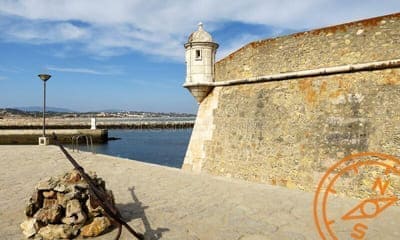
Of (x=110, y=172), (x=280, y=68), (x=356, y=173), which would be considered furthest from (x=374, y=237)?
Result: (x=110, y=172)

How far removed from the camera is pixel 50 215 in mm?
4324

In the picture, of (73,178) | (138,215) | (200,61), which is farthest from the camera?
(200,61)

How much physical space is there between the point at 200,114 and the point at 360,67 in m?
5.63

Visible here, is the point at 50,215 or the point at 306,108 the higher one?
the point at 306,108

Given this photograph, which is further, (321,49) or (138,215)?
(321,49)

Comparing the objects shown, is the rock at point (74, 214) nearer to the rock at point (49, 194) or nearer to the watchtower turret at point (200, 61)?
the rock at point (49, 194)

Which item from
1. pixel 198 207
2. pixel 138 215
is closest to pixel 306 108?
pixel 198 207

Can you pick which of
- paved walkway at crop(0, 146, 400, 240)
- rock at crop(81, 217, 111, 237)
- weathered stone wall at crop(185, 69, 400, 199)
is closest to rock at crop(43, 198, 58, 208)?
paved walkway at crop(0, 146, 400, 240)

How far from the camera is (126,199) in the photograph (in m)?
6.24

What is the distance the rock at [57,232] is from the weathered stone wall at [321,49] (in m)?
6.30

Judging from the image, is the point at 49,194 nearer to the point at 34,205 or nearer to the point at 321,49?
the point at 34,205

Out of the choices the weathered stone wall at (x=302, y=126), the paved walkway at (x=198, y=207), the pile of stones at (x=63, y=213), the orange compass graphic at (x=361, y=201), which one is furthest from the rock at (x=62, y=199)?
the weathered stone wall at (x=302, y=126)

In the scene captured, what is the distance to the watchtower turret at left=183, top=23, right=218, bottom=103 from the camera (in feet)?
36.3

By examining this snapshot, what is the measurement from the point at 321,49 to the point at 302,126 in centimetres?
181
